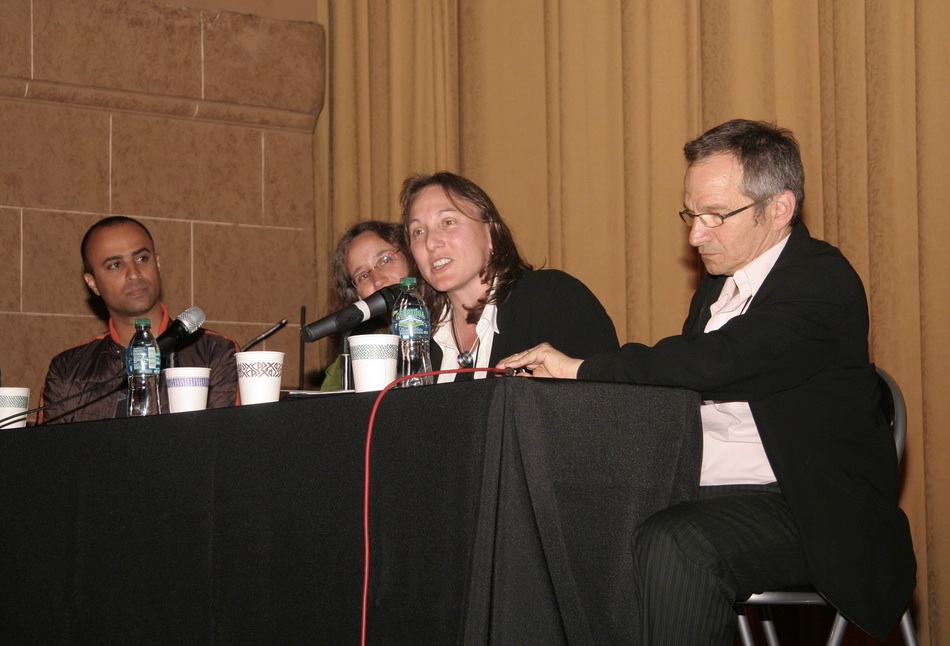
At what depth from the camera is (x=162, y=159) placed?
4.37m

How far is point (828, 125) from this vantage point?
9.96 ft

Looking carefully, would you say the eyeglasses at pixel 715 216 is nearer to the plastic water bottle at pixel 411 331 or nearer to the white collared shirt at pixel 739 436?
the white collared shirt at pixel 739 436

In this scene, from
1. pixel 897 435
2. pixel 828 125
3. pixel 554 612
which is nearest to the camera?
pixel 554 612

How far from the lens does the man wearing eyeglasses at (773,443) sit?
170 centimetres

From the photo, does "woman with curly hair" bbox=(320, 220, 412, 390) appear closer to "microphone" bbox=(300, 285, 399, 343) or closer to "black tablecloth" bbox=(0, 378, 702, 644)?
"microphone" bbox=(300, 285, 399, 343)

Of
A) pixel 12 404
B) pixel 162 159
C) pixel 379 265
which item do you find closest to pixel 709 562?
pixel 12 404

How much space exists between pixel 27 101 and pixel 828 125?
9.85ft

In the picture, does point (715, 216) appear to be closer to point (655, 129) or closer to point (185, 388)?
point (185, 388)

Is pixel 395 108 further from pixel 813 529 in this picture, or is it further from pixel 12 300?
pixel 813 529

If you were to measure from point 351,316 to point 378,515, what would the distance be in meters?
0.68

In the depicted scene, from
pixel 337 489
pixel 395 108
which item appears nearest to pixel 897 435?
pixel 337 489

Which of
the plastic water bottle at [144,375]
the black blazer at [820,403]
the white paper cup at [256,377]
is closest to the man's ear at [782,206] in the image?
the black blazer at [820,403]

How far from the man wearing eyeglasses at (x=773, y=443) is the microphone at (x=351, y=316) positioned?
42 cm

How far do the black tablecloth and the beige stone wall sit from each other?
2.27m
